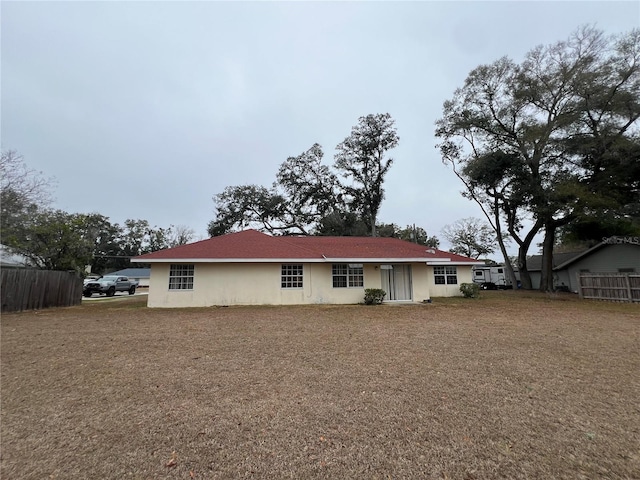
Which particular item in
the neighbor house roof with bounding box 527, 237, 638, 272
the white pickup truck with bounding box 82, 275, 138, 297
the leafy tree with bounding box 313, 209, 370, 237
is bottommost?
the white pickup truck with bounding box 82, 275, 138, 297

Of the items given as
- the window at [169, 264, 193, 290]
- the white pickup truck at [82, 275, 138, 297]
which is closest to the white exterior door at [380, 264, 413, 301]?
the window at [169, 264, 193, 290]

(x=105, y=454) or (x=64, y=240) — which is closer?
(x=105, y=454)

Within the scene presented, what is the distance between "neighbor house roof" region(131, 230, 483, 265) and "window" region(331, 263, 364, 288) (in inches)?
27.6

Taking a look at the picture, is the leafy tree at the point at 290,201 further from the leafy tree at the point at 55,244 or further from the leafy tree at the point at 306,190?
the leafy tree at the point at 55,244

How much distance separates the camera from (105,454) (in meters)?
2.88

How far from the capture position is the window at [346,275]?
16172mm

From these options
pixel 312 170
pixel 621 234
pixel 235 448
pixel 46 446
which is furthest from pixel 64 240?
pixel 621 234

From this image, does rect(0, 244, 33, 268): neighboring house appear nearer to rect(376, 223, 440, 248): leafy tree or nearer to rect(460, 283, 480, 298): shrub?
rect(460, 283, 480, 298): shrub

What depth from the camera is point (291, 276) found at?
51.9ft

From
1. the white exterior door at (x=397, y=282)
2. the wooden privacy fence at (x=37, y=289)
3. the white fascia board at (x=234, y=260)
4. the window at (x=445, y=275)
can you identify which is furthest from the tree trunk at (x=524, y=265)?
the wooden privacy fence at (x=37, y=289)

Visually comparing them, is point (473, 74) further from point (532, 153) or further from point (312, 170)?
point (312, 170)

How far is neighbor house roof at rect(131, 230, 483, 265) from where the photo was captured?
584 inches

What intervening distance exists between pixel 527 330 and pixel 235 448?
8824mm

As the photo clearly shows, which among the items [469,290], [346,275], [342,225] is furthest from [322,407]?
[342,225]
